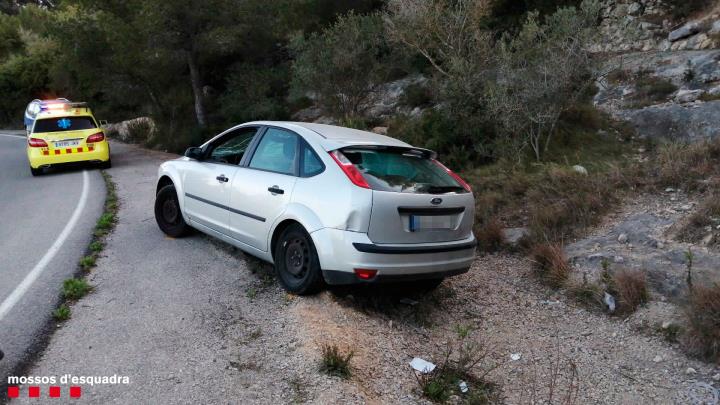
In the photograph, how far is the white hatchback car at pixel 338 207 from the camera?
15.1ft

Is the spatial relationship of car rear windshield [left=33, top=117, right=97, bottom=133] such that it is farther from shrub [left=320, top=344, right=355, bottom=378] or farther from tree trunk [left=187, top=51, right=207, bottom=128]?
shrub [left=320, top=344, right=355, bottom=378]

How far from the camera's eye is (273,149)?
5.70 meters

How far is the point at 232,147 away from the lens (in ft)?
20.8

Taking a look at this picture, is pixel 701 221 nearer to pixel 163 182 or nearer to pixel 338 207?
pixel 338 207

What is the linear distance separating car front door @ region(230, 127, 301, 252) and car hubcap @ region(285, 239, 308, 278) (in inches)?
11.7

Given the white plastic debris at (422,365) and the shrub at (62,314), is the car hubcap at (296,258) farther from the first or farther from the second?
the shrub at (62,314)

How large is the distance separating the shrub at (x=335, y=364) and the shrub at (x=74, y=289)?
261cm

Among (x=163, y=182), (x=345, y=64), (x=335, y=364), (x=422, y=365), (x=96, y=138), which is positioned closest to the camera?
(x=335, y=364)

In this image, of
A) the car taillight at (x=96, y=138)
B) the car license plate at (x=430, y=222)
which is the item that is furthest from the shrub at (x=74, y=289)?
the car taillight at (x=96, y=138)

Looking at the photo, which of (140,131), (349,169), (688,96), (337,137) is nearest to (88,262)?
(337,137)

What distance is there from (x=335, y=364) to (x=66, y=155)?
12.6m

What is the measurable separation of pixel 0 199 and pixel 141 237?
564 cm

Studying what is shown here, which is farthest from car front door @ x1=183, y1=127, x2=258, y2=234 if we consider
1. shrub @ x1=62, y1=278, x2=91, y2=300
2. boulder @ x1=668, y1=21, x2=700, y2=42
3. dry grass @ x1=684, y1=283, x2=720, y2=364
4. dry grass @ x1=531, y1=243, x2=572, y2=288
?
boulder @ x1=668, y1=21, x2=700, y2=42

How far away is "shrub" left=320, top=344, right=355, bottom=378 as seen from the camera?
3.96m
